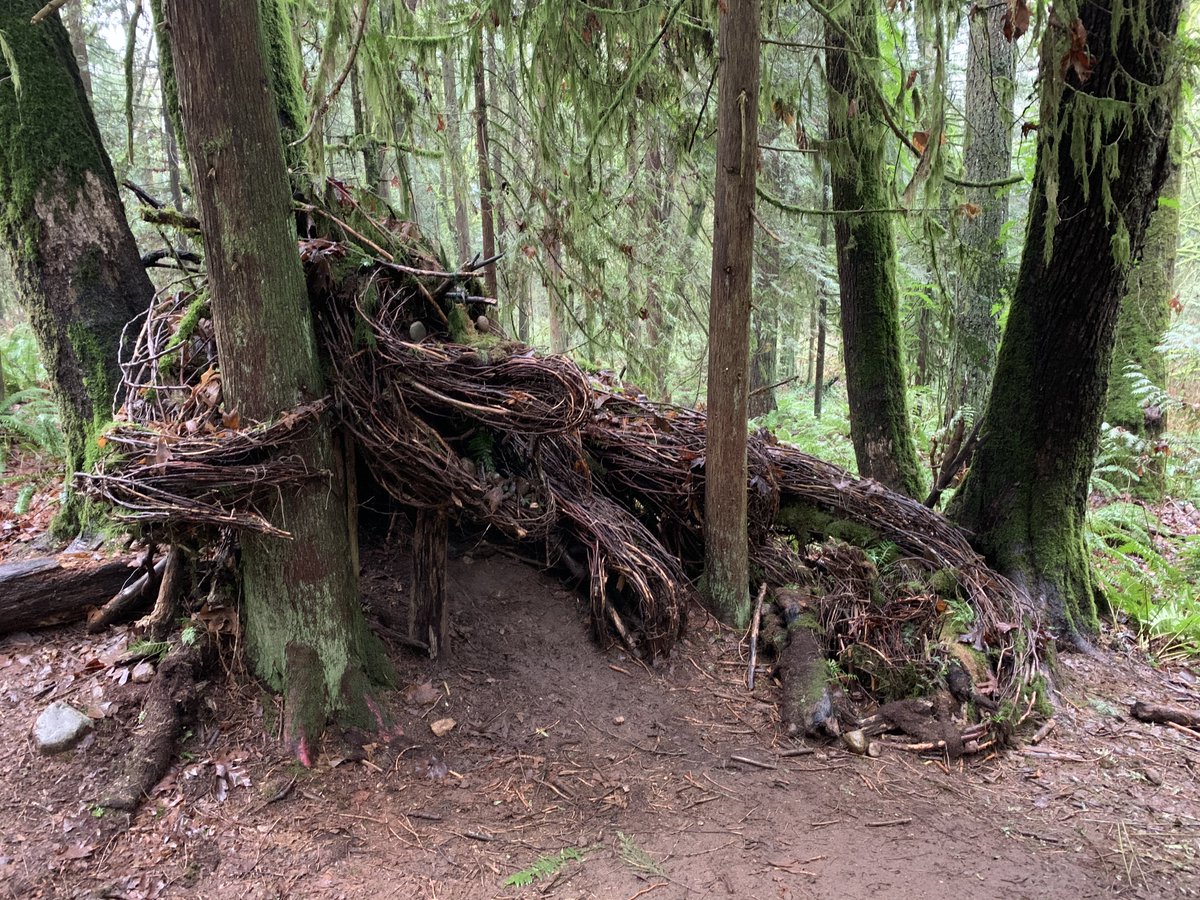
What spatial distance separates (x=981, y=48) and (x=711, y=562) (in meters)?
6.39

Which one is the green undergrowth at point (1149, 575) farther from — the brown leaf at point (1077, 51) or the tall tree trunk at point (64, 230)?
the tall tree trunk at point (64, 230)

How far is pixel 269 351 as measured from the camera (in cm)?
312

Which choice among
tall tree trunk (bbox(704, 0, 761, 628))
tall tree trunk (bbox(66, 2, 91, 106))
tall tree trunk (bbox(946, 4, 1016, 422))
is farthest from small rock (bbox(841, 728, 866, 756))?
tall tree trunk (bbox(66, 2, 91, 106))

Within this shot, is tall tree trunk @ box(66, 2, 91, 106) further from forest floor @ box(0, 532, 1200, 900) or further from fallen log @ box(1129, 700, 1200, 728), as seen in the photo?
fallen log @ box(1129, 700, 1200, 728)

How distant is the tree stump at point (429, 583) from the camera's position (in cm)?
388

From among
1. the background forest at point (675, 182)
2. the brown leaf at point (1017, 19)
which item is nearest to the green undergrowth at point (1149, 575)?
the background forest at point (675, 182)

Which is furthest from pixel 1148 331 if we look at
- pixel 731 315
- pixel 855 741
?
pixel 855 741

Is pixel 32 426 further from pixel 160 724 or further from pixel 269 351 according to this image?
pixel 269 351

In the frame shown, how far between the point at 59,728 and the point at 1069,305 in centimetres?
645

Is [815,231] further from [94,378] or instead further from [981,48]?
[94,378]

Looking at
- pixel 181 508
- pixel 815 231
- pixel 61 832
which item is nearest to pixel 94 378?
pixel 181 508

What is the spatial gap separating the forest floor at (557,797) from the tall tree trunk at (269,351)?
27cm

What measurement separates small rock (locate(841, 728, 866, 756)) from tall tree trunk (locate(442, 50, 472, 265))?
4758 millimetres

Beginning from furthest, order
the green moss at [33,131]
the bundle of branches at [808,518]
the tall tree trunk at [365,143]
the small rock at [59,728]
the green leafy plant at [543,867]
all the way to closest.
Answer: the tall tree trunk at [365,143], the bundle of branches at [808,518], the green moss at [33,131], the small rock at [59,728], the green leafy plant at [543,867]
